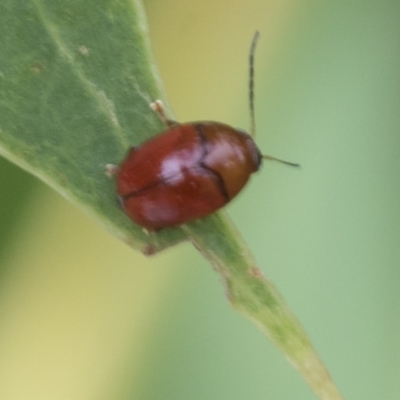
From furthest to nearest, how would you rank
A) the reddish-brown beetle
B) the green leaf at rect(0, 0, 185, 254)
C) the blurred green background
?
the blurred green background, the reddish-brown beetle, the green leaf at rect(0, 0, 185, 254)

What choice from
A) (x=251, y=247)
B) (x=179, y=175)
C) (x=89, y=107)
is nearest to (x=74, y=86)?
(x=89, y=107)

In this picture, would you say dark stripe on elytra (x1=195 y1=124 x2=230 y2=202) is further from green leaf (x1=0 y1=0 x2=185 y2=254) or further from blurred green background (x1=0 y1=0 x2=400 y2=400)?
blurred green background (x1=0 y1=0 x2=400 y2=400)

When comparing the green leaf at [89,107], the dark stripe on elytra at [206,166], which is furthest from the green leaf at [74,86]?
the dark stripe on elytra at [206,166]

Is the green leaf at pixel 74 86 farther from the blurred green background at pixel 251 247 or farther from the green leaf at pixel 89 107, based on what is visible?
the blurred green background at pixel 251 247

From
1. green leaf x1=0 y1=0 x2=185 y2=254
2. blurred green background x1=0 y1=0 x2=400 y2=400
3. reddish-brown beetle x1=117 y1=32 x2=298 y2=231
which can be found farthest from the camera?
blurred green background x1=0 y1=0 x2=400 y2=400

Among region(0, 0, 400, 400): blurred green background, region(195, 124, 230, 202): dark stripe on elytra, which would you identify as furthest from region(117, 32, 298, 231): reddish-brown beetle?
region(0, 0, 400, 400): blurred green background

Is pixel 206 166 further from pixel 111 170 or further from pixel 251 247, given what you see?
pixel 251 247

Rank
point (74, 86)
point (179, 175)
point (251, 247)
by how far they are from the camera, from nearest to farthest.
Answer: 1. point (74, 86)
2. point (179, 175)
3. point (251, 247)
